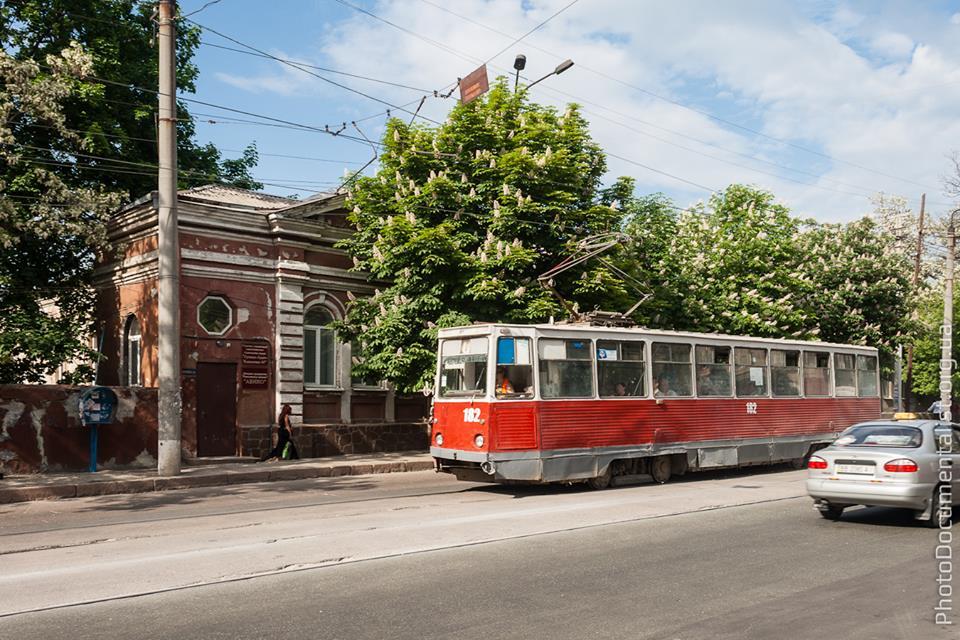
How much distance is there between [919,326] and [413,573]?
32.3 metres

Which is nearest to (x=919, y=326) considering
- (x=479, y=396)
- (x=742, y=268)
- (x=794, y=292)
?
(x=794, y=292)

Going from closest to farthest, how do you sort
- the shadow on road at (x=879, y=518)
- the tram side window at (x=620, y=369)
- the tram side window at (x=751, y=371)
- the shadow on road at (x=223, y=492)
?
the shadow on road at (x=879, y=518), the shadow on road at (x=223, y=492), the tram side window at (x=620, y=369), the tram side window at (x=751, y=371)

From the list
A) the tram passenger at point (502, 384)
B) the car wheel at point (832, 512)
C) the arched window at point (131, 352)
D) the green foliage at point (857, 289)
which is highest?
the green foliage at point (857, 289)

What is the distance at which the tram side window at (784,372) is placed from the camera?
2047cm

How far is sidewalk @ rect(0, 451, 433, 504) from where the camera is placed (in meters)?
15.5

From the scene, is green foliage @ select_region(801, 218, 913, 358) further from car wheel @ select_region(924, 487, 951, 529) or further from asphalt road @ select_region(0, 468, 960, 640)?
car wheel @ select_region(924, 487, 951, 529)

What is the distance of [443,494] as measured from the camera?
15.4 metres

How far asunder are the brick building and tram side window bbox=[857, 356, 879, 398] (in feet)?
41.6

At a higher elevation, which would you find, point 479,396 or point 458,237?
point 458,237

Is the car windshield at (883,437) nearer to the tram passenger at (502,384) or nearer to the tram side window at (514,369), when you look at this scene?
the tram side window at (514,369)

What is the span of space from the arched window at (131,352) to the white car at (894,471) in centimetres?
1784

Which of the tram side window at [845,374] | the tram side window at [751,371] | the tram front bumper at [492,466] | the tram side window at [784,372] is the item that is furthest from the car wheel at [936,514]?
the tram side window at [845,374]

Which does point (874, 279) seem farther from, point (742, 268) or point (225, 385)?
point (225, 385)

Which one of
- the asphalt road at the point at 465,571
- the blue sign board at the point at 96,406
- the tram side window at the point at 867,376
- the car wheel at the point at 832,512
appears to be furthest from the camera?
the tram side window at the point at 867,376
